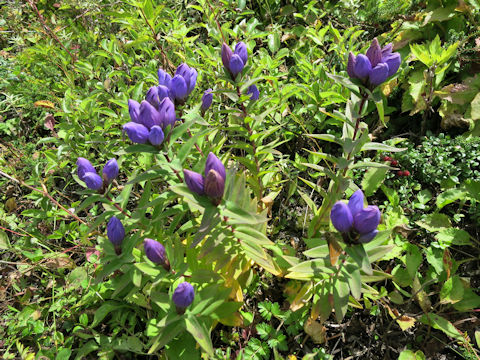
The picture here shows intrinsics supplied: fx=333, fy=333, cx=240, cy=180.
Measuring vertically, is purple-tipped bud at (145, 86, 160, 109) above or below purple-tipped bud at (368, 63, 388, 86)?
above

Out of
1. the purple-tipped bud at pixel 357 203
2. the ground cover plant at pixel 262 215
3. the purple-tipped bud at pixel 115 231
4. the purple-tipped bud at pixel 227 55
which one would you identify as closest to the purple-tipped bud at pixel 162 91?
the ground cover plant at pixel 262 215

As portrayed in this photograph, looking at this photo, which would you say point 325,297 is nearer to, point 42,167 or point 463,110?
point 463,110

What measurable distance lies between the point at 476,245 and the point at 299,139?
153 centimetres

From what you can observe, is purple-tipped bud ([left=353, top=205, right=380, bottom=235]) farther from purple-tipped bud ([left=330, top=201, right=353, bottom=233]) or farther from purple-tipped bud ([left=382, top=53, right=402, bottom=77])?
purple-tipped bud ([left=382, top=53, right=402, bottom=77])

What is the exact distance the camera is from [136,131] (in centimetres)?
139

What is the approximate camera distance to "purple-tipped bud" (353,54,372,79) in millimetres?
1463

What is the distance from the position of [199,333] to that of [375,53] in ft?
4.85

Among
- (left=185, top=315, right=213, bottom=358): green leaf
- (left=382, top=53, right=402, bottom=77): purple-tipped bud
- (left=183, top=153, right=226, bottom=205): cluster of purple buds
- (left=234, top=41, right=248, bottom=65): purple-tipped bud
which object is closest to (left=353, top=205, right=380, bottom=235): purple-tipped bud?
(left=183, top=153, right=226, bottom=205): cluster of purple buds

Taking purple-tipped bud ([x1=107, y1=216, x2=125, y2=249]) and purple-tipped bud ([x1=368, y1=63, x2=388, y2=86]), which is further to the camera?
purple-tipped bud ([x1=107, y1=216, x2=125, y2=249])

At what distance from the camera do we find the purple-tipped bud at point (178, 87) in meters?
1.74

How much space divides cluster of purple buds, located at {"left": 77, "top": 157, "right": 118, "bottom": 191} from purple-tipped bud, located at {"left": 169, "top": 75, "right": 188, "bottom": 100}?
48 cm

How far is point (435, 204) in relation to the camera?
2447 millimetres


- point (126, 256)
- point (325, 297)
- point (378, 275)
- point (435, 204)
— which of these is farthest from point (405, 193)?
point (126, 256)

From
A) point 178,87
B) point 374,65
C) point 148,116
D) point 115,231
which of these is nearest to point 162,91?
point 178,87
